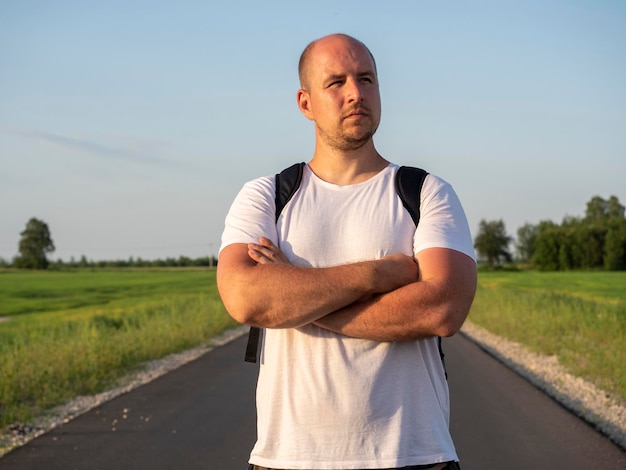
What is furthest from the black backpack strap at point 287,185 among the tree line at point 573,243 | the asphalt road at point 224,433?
the tree line at point 573,243

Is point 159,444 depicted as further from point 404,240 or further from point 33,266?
point 33,266

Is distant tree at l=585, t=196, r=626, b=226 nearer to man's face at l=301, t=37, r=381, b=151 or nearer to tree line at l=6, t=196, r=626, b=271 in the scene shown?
tree line at l=6, t=196, r=626, b=271

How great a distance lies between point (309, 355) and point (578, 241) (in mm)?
80146

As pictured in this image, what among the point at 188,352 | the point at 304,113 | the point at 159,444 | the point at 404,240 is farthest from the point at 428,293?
the point at 188,352

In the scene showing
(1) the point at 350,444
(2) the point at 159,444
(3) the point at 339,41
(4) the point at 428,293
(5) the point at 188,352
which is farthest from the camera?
(5) the point at 188,352

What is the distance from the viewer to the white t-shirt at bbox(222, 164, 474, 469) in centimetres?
257

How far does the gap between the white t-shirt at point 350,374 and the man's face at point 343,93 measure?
0.16 m

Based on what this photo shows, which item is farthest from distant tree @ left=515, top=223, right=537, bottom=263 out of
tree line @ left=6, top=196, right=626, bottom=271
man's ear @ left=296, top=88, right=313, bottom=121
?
man's ear @ left=296, top=88, right=313, bottom=121

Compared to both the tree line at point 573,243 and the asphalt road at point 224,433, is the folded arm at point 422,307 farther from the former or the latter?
the tree line at point 573,243

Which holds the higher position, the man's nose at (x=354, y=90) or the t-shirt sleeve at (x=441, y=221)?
the man's nose at (x=354, y=90)

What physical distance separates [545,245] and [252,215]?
8682cm

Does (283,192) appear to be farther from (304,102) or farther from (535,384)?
(535,384)

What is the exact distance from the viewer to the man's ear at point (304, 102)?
300 cm

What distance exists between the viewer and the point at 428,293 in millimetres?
2758
